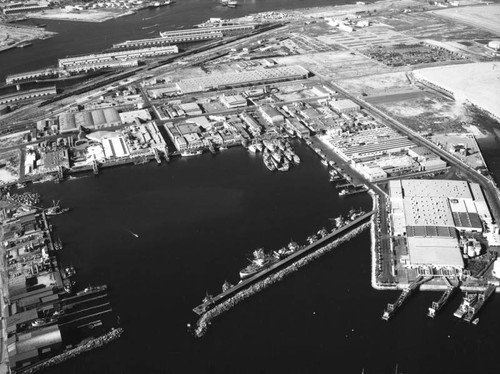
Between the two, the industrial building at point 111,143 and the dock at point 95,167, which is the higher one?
the industrial building at point 111,143

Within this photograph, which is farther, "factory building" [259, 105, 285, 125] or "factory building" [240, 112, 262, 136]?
"factory building" [259, 105, 285, 125]

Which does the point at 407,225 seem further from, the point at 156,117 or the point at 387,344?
the point at 156,117

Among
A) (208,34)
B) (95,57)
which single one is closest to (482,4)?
(208,34)

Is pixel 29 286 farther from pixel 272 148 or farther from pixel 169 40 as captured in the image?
pixel 169 40

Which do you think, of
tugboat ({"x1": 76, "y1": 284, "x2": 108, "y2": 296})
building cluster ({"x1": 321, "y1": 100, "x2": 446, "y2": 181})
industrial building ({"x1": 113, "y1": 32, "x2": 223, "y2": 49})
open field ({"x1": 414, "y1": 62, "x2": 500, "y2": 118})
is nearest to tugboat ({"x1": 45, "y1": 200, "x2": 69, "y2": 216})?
tugboat ({"x1": 76, "y1": 284, "x2": 108, "y2": 296})

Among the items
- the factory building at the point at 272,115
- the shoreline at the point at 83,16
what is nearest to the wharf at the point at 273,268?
the factory building at the point at 272,115

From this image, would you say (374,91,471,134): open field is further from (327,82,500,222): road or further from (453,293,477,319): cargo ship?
(453,293,477,319): cargo ship

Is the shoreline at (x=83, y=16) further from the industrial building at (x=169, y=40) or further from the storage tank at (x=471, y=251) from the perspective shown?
the storage tank at (x=471, y=251)
